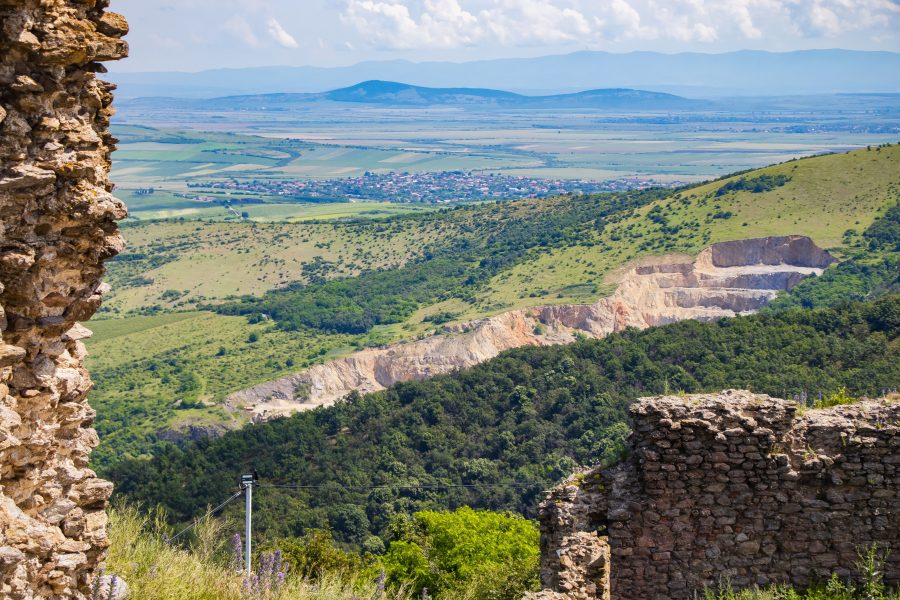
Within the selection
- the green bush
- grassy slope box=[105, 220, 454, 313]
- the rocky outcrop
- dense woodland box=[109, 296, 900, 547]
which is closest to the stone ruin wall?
the green bush

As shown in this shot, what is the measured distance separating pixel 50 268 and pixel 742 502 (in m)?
6.98

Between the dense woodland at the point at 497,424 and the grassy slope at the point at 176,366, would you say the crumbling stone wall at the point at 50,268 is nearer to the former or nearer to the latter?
the dense woodland at the point at 497,424

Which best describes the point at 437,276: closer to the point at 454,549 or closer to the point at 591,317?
the point at 591,317

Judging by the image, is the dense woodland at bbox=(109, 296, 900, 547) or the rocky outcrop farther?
the rocky outcrop

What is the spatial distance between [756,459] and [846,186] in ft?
250

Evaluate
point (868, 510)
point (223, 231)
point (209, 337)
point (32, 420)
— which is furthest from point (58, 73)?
point (223, 231)

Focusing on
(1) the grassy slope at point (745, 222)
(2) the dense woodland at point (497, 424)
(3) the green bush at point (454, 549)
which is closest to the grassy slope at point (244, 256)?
(1) the grassy slope at point (745, 222)

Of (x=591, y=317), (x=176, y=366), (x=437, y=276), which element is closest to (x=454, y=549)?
(x=591, y=317)

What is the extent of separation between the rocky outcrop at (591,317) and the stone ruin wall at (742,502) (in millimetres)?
52736

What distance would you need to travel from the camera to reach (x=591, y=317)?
7281 centimetres

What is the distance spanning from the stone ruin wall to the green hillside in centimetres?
4783

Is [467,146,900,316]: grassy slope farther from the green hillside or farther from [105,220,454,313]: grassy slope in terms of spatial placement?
[105,220,454,313]: grassy slope

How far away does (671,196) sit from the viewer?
92250 mm

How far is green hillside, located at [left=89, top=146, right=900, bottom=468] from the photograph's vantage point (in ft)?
230
